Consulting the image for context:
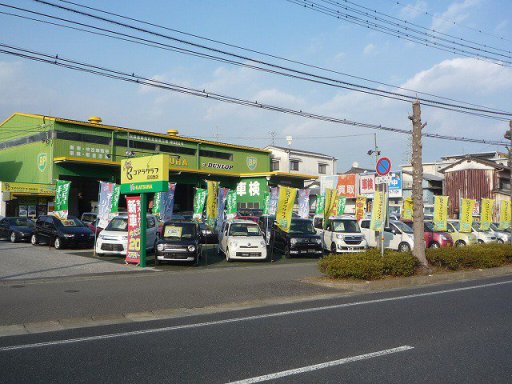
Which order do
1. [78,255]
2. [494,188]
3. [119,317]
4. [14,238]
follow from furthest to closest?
[494,188] → [14,238] → [78,255] → [119,317]

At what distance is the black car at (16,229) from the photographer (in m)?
25.6

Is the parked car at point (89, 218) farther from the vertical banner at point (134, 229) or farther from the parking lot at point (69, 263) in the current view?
the vertical banner at point (134, 229)

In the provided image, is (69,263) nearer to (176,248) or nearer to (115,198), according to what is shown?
(176,248)

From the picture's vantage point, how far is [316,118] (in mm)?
17641

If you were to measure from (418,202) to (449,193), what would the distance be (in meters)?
37.1

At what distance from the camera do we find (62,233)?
22.5 m

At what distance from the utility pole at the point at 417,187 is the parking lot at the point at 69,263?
225 inches

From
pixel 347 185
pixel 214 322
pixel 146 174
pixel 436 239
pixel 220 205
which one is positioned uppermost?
pixel 347 185

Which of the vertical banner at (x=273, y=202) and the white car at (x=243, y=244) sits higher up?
the vertical banner at (x=273, y=202)

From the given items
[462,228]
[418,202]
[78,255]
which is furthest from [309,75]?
[462,228]

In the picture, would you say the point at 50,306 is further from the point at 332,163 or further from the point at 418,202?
the point at 332,163

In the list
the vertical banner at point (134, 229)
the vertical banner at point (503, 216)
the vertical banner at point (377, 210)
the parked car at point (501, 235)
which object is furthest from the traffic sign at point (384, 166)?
the vertical banner at point (503, 216)

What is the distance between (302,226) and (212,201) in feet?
16.7

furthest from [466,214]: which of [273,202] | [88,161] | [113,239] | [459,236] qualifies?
[88,161]
